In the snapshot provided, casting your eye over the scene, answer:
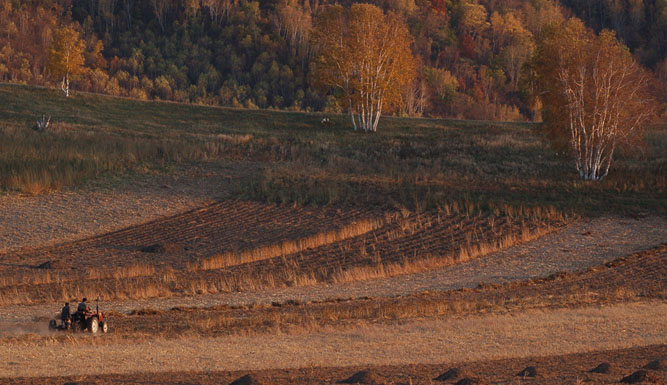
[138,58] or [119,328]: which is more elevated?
[138,58]

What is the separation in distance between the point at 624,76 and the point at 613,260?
733 inches

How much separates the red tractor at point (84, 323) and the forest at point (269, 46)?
89.4 meters

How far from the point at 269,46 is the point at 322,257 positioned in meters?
122

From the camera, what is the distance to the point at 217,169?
45812mm

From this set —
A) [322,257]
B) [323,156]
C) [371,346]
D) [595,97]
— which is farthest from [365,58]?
[371,346]

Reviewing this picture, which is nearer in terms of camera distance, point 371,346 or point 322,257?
point 371,346

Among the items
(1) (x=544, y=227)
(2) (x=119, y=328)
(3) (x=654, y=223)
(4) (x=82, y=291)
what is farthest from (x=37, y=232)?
(3) (x=654, y=223)

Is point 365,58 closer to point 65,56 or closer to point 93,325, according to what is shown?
point 65,56

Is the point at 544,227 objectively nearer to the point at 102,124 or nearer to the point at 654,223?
the point at 654,223

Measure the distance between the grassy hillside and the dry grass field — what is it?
0.26m

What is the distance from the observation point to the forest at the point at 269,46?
125 metres

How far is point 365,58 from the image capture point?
6331cm

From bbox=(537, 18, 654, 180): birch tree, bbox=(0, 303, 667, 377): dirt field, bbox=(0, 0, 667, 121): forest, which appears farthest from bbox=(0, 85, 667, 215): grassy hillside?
bbox=(0, 0, 667, 121): forest

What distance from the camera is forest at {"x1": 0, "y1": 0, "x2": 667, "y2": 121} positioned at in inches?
4929
